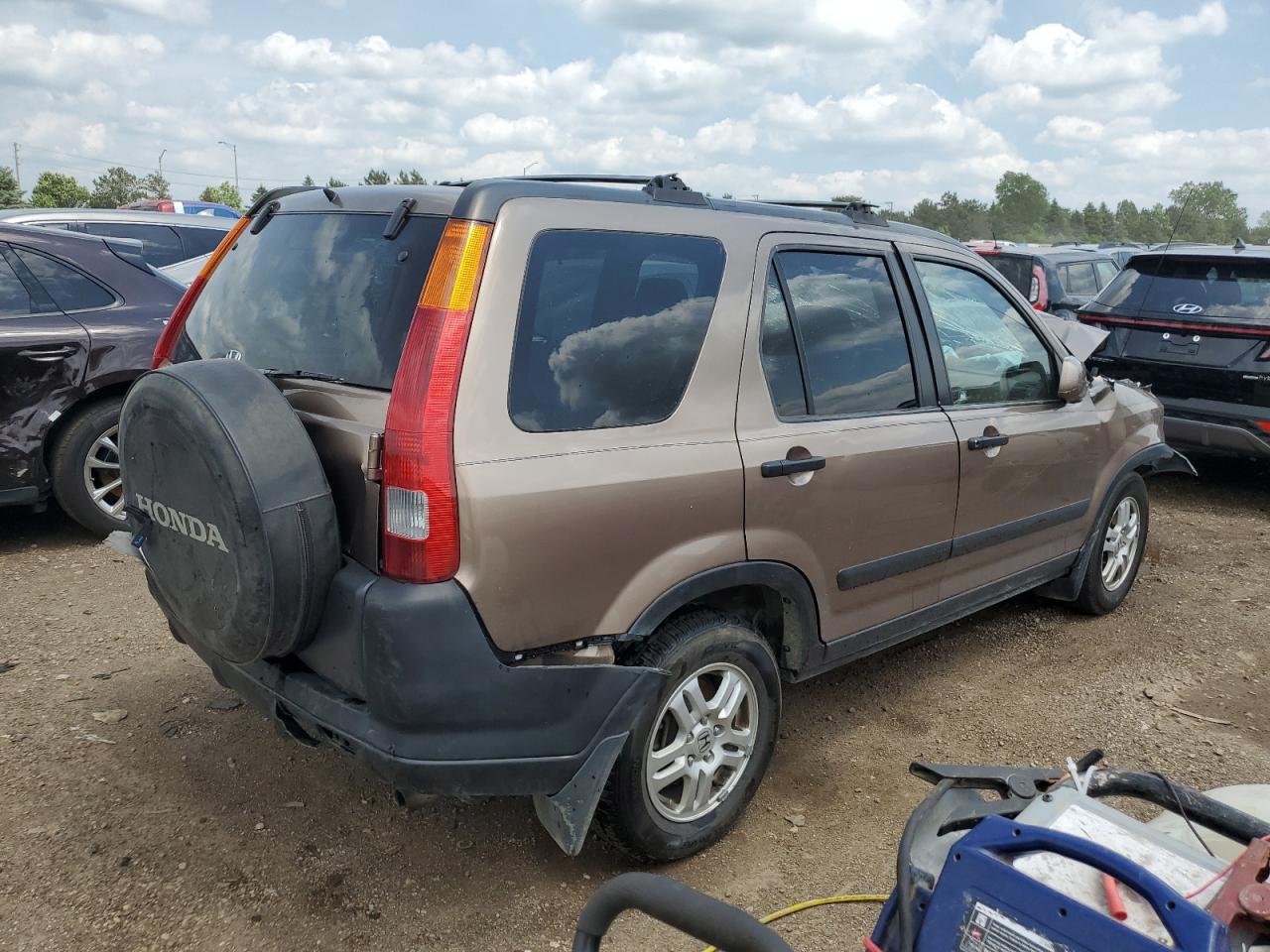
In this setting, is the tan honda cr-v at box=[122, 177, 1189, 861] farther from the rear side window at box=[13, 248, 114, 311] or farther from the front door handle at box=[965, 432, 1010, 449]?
the rear side window at box=[13, 248, 114, 311]

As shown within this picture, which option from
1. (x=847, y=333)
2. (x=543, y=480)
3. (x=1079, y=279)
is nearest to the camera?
(x=543, y=480)

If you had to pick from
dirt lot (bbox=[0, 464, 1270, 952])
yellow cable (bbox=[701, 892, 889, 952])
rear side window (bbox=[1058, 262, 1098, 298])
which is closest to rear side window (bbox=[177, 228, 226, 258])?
dirt lot (bbox=[0, 464, 1270, 952])

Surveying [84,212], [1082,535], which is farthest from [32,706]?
[84,212]

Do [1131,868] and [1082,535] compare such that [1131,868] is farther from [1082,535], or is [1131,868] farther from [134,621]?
[134,621]

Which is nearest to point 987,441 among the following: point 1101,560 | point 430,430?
point 1101,560

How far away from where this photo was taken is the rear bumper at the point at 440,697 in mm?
2264

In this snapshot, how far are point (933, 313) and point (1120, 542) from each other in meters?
2.03

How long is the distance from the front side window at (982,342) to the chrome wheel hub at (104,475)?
4294 millimetres

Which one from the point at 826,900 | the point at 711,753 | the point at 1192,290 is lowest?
the point at 826,900

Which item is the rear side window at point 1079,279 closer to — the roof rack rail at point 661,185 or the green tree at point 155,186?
the roof rack rail at point 661,185

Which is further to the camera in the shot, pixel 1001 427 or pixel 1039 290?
pixel 1039 290

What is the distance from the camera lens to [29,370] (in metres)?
5.14

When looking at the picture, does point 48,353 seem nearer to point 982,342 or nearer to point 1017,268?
point 982,342

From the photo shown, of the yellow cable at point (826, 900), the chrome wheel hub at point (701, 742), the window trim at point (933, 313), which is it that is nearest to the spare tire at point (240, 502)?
the chrome wheel hub at point (701, 742)
